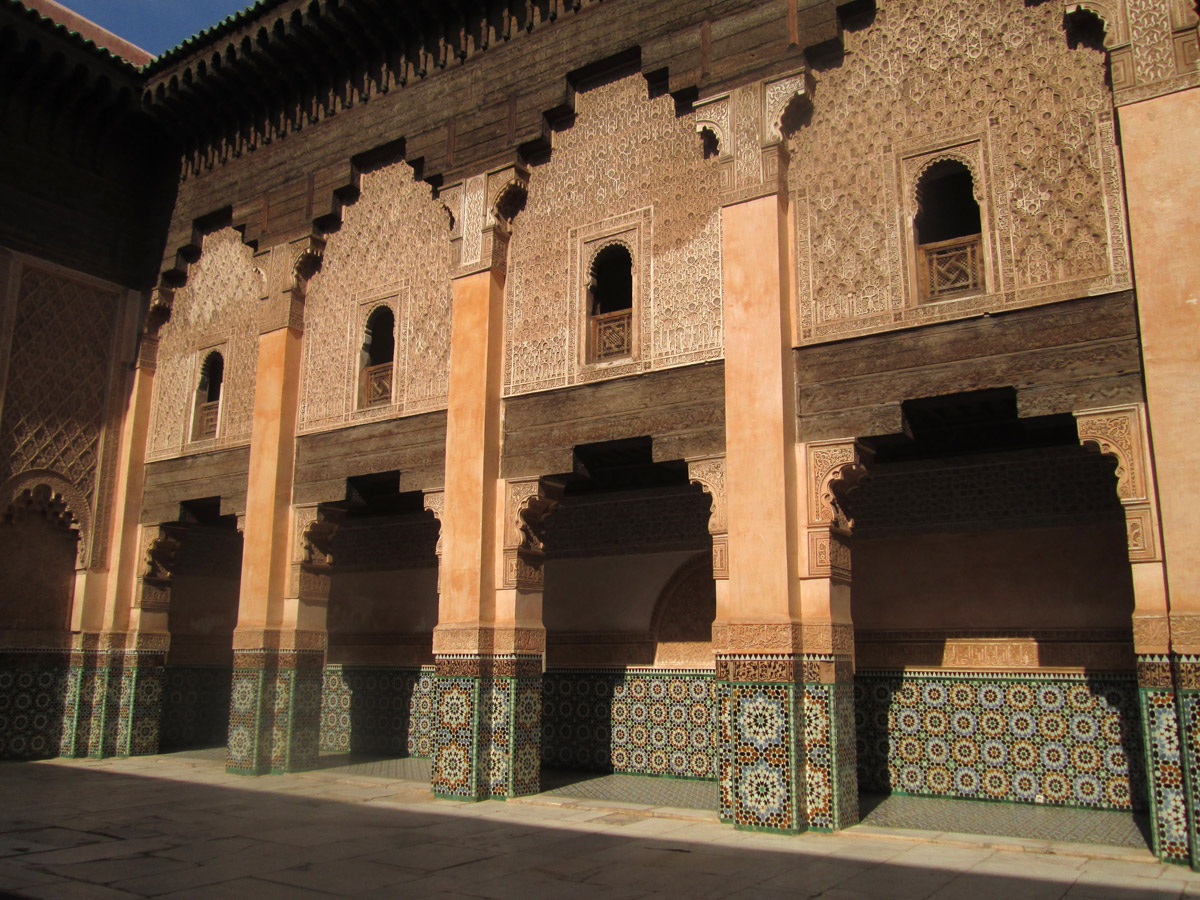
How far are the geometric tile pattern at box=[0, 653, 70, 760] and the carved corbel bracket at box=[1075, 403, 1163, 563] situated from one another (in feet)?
31.9

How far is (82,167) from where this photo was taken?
10.5 m

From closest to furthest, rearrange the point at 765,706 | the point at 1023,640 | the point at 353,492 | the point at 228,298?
the point at 765,706, the point at 1023,640, the point at 353,492, the point at 228,298

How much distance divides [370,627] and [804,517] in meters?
6.02

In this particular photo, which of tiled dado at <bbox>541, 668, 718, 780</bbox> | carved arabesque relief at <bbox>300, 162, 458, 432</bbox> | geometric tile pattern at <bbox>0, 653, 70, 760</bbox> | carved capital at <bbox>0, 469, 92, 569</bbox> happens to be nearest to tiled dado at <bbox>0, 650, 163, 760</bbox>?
geometric tile pattern at <bbox>0, 653, 70, 760</bbox>

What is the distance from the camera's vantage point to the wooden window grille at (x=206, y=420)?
396 inches

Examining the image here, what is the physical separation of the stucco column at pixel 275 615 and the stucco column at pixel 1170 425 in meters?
6.65

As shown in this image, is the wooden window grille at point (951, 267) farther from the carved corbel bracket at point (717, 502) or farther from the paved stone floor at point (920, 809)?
the paved stone floor at point (920, 809)

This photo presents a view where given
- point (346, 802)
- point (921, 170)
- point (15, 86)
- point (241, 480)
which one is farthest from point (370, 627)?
point (921, 170)

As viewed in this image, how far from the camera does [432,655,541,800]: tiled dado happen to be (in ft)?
23.3

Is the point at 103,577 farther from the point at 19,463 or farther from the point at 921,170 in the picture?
the point at 921,170

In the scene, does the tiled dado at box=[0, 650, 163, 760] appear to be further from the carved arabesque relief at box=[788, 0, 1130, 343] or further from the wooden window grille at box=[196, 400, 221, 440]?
the carved arabesque relief at box=[788, 0, 1130, 343]

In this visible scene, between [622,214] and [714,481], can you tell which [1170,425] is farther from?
[622,214]

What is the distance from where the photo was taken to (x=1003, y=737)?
682cm

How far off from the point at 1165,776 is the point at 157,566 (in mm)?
9267
